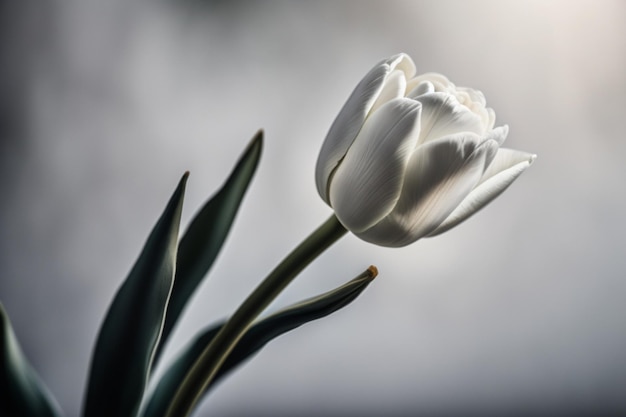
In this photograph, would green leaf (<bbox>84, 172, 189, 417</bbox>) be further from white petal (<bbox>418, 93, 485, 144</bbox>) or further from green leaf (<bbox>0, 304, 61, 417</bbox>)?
white petal (<bbox>418, 93, 485, 144</bbox>)

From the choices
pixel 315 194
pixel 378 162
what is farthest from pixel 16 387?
pixel 315 194

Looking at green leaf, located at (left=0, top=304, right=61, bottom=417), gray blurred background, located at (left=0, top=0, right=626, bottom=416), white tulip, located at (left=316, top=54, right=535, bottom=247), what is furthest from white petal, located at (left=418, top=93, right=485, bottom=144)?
gray blurred background, located at (left=0, top=0, right=626, bottom=416)

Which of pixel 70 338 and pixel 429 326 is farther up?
pixel 429 326

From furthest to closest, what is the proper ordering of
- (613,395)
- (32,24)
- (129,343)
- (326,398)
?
(613,395) → (326,398) → (32,24) → (129,343)

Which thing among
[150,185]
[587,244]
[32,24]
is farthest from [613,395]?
[32,24]

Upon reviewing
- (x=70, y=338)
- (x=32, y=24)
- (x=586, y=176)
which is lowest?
(x=70, y=338)

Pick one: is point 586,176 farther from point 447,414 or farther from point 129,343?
point 129,343

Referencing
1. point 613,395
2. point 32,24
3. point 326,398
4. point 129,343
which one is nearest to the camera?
point 129,343
